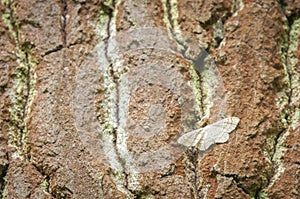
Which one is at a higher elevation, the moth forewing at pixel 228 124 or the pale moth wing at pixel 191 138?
the moth forewing at pixel 228 124

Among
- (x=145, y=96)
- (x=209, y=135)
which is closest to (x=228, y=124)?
(x=209, y=135)

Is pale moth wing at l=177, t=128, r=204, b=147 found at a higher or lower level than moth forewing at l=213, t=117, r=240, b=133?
lower

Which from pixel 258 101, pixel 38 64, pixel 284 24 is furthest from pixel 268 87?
Answer: pixel 38 64

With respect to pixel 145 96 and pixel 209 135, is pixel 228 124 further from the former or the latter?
pixel 145 96

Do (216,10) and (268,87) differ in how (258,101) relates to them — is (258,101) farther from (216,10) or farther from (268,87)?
(216,10)
